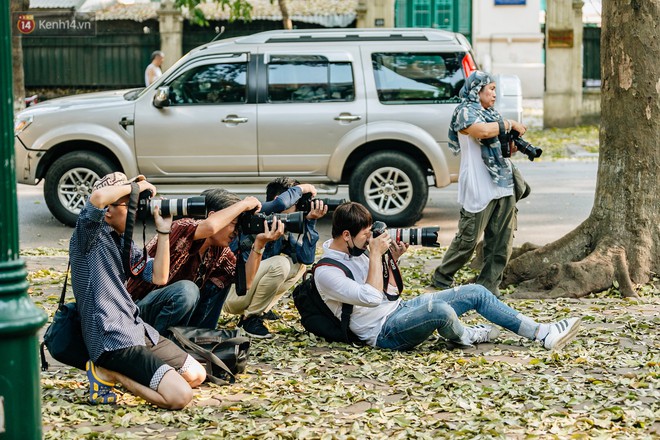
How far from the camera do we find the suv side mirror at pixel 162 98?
38.5 feet

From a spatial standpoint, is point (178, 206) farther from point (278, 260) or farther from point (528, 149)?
point (528, 149)

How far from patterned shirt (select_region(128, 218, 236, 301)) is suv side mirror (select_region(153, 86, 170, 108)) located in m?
5.42

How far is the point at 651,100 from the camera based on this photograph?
27.3 feet

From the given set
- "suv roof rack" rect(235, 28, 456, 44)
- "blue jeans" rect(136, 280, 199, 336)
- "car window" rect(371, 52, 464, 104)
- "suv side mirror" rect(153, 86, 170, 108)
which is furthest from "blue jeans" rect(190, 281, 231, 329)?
"suv roof rack" rect(235, 28, 456, 44)

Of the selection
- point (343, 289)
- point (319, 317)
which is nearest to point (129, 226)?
point (343, 289)

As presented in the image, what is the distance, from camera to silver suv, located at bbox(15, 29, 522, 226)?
11812 millimetres

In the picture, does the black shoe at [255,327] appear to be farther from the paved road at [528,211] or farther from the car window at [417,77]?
the car window at [417,77]

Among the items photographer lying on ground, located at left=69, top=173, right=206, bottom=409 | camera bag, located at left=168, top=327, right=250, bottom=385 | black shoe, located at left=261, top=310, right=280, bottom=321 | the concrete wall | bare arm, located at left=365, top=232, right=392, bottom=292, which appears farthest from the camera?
the concrete wall

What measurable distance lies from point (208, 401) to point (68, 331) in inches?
33.3

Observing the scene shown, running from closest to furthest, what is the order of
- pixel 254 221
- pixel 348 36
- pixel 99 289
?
1. pixel 99 289
2. pixel 254 221
3. pixel 348 36

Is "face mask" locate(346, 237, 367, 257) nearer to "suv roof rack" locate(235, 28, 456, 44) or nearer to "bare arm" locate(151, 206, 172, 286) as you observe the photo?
"bare arm" locate(151, 206, 172, 286)

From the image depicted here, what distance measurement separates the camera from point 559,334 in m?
6.67

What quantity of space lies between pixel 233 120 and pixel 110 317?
6.50 meters

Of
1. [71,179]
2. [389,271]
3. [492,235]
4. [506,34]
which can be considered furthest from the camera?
[506,34]
